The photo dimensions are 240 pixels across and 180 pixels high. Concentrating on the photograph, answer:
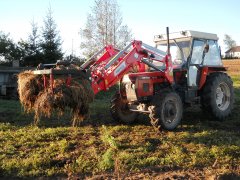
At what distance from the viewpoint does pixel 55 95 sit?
24.1 ft

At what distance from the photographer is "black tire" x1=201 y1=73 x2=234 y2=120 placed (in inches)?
404

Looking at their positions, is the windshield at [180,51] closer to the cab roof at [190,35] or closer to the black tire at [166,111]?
the cab roof at [190,35]

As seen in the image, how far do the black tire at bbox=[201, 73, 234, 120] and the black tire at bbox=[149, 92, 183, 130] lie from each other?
1145 mm

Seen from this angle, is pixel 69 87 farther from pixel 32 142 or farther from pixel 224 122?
pixel 224 122

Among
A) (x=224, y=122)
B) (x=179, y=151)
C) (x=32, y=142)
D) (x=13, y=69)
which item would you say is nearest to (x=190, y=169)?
(x=179, y=151)

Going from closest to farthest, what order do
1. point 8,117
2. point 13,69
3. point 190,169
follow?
point 190,169 < point 8,117 < point 13,69

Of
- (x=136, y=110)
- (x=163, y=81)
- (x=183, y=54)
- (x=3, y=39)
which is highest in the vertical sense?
(x=3, y=39)

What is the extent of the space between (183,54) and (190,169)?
4.73m

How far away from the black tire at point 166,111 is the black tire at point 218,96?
114 cm

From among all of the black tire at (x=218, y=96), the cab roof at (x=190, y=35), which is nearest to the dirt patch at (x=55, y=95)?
the cab roof at (x=190, y=35)

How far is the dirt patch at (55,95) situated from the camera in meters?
7.39

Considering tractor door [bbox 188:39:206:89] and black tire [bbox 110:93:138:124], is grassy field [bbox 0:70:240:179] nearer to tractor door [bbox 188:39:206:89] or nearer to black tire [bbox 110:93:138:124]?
black tire [bbox 110:93:138:124]

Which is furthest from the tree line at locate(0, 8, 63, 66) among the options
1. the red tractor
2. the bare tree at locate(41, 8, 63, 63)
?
the red tractor

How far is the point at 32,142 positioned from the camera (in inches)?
305
